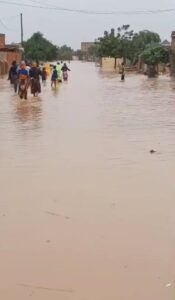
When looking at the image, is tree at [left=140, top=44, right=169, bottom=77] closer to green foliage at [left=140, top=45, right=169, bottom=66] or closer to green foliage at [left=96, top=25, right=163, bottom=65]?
green foliage at [left=140, top=45, right=169, bottom=66]

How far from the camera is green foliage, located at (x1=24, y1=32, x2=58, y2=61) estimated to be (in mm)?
83681

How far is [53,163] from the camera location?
30.6 feet

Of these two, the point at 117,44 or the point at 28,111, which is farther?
the point at 117,44

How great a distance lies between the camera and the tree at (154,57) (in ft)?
146

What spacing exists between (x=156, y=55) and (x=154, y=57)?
18.9 inches

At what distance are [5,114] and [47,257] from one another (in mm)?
11841

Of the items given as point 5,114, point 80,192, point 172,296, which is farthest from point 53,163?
point 5,114

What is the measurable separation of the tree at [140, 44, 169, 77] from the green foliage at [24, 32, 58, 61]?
35.1 meters

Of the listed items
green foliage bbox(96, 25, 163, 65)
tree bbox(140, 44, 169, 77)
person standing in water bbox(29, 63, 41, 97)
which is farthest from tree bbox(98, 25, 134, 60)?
person standing in water bbox(29, 63, 41, 97)

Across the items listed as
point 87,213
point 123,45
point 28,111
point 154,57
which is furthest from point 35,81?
point 123,45

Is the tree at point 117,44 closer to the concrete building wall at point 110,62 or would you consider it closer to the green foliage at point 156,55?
the concrete building wall at point 110,62

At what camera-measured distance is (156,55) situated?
45.8 meters

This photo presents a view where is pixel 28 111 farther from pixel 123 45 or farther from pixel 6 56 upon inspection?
pixel 123 45

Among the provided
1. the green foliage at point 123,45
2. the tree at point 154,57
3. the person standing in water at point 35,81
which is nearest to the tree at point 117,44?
the green foliage at point 123,45
